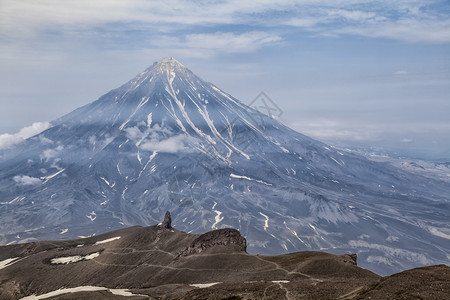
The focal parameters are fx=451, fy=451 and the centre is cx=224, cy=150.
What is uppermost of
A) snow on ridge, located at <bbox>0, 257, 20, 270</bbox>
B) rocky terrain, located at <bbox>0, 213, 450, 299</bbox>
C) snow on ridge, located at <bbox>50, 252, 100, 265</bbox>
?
rocky terrain, located at <bbox>0, 213, 450, 299</bbox>

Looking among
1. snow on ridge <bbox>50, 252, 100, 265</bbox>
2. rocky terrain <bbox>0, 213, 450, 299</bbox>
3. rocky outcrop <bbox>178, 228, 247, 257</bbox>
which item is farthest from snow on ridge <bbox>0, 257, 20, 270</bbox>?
rocky outcrop <bbox>178, 228, 247, 257</bbox>

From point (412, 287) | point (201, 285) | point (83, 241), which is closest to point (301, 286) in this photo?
point (412, 287)

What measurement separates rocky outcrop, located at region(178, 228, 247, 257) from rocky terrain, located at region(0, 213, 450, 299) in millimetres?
243

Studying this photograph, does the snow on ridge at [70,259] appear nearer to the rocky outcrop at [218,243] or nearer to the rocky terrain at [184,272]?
the rocky terrain at [184,272]

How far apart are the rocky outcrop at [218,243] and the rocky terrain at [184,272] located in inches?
9.6

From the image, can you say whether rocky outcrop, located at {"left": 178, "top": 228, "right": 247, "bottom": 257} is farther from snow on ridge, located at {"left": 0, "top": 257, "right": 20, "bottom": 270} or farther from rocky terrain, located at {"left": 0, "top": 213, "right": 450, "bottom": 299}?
snow on ridge, located at {"left": 0, "top": 257, "right": 20, "bottom": 270}

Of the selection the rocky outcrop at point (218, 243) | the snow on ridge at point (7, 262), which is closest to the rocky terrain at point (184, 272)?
the rocky outcrop at point (218, 243)

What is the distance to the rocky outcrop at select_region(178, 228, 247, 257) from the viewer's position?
105575mm

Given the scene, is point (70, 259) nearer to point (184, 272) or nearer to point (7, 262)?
point (7, 262)

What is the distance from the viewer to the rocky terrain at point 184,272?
54.1 metres

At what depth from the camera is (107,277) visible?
104m

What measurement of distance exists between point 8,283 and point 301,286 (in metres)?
74.4

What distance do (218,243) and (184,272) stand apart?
14846 mm

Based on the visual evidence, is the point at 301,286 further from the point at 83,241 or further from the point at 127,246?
the point at 83,241
